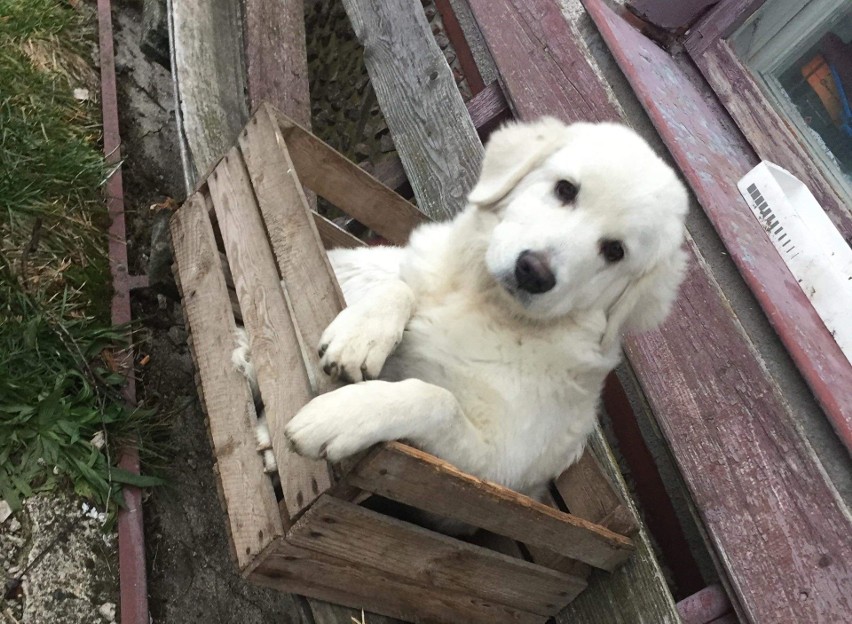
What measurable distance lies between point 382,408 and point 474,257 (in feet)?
2.34

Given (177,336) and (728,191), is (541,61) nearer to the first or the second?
(728,191)

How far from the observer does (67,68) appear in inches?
135

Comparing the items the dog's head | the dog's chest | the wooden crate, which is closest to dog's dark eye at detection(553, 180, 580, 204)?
the dog's head

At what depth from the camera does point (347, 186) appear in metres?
2.36

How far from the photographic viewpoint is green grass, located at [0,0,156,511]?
2.31m

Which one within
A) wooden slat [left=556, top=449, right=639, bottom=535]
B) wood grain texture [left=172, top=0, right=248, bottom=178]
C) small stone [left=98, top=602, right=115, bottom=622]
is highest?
wooden slat [left=556, top=449, right=639, bottom=535]

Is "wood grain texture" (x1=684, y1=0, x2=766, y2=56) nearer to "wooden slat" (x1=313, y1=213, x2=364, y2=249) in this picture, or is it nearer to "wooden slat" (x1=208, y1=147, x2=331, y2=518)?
"wooden slat" (x1=313, y1=213, x2=364, y2=249)

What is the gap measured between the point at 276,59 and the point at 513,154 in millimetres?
1616

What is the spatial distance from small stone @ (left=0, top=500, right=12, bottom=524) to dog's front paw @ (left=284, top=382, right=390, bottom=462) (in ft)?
5.14

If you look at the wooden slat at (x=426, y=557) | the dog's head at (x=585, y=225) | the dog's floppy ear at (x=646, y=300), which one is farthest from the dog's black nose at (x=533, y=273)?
the wooden slat at (x=426, y=557)

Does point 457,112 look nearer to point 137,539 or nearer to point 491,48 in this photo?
point 491,48

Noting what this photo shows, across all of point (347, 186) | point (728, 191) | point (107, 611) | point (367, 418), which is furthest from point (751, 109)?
point (107, 611)

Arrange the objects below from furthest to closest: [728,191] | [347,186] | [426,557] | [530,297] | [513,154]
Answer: [728,191] < [347,186] < [513,154] < [530,297] < [426,557]

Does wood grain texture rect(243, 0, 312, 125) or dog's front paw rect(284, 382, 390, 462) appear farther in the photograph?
wood grain texture rect(243, 0, 312, 125)
